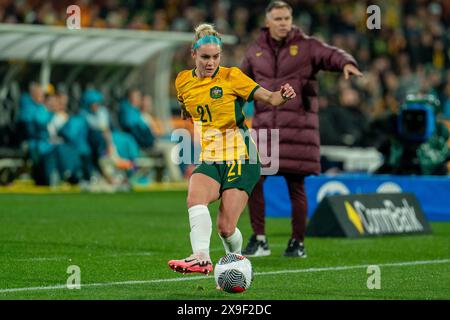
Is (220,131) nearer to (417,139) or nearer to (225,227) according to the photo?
(225,227)

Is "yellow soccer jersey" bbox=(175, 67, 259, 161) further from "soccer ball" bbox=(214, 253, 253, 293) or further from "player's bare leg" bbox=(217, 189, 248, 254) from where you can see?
"soccer ball" bbox=(214, 253, 253, 293)

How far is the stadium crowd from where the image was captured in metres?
27.5

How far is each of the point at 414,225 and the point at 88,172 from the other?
10.5 m

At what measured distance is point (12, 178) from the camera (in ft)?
76.8

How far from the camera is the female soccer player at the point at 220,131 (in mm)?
9391

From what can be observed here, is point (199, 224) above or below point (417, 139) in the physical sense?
below

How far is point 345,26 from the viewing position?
31.6 meters

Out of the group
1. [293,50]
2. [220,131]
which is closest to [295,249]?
[293,50]

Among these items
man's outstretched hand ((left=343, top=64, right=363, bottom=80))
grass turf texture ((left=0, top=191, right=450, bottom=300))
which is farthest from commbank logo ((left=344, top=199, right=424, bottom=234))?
man's outstretched hand ((left=343, top=64, right=363, bottom=80))

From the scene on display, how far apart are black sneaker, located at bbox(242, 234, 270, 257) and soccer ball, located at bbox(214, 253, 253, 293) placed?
2989 millimetres

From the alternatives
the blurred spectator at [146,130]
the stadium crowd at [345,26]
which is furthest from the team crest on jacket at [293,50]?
the blurred spectator at [146,130]

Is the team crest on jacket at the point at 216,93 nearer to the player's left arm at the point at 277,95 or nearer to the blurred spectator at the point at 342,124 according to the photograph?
the player's left arm at the point at 277,95

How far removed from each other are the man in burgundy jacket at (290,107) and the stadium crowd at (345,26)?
493 inches

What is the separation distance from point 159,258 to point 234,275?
2.75 m
